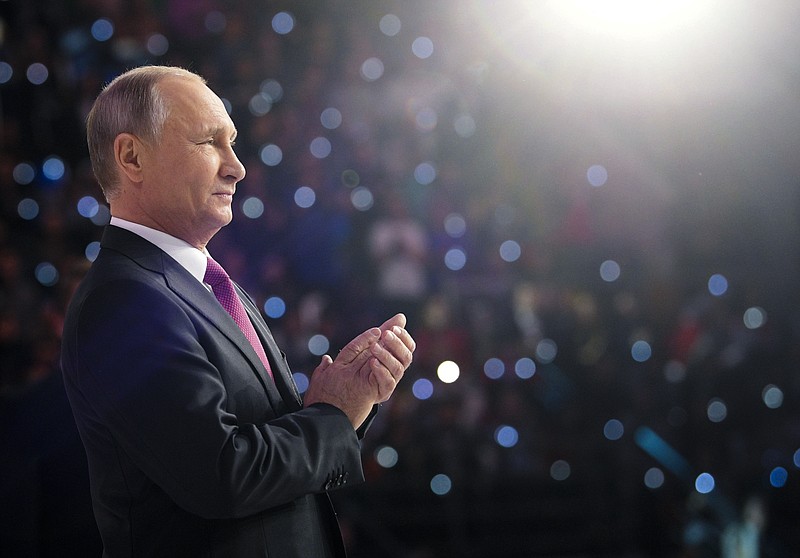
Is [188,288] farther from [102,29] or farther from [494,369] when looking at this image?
[102,29]

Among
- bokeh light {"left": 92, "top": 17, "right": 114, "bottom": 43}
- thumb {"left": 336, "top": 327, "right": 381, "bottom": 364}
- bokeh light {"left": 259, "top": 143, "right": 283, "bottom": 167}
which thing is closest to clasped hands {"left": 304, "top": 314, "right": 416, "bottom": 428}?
thumb {"left": 336, "top": 327, "right": 381, "bottom": 364}

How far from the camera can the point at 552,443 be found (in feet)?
15.8

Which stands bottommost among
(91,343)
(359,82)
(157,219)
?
(91,343)

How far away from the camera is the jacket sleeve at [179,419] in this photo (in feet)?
3.74

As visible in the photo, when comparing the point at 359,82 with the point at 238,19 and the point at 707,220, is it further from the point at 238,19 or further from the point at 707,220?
the point at 707,220

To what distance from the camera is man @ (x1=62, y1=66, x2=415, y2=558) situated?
3.78ft

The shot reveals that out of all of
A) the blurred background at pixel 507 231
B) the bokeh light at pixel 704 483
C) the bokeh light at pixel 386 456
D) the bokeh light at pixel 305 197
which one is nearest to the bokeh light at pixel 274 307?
the blurred background at pixel 507 231

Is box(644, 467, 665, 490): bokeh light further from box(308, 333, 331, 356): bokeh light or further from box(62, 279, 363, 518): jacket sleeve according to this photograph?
box(62, 279, 363, 518): jacket sleeve

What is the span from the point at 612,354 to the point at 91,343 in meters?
4.23

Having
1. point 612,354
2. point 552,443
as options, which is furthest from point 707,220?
point 552,443

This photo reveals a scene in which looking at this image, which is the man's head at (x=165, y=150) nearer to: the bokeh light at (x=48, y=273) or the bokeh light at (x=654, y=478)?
the bokeh light at (x=48, y=273)

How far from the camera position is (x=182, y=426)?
1143 millimetres

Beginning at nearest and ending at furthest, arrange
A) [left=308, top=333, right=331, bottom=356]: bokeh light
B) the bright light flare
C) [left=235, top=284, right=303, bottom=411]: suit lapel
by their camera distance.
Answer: [left=235, top=284, right=303, bottom=411]: suit lapel, [left=308, top=333, right=331, bottom=356]: bokeh light, the bright light flare

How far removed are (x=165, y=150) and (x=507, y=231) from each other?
14.2ft
